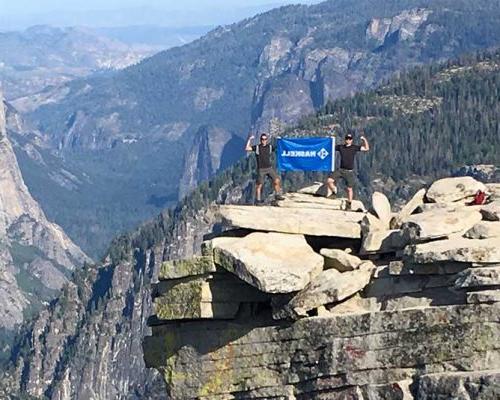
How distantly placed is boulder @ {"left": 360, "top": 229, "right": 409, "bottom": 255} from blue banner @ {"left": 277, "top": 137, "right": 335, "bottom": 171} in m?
11.1

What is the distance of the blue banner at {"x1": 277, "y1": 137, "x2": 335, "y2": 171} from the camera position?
5878 cm

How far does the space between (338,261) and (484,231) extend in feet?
15.7

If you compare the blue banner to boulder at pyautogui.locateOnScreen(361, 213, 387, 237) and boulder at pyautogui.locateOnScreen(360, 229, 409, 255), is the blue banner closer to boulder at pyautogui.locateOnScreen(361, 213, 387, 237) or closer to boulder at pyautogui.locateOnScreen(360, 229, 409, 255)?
boulder at pyautogui.locateOnScreen(361, 213, 387, 237)

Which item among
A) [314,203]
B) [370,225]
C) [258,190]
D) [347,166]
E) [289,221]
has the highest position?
[347,166]

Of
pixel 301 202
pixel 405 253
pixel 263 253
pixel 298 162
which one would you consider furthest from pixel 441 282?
pixel 298 162

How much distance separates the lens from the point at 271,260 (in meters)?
44.3

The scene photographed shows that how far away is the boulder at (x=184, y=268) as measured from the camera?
45.6 m

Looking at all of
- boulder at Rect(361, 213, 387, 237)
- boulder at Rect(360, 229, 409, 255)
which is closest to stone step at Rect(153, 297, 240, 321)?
boulder at Rect(360, 229, 409, 255)

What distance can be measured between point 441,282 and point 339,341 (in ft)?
12.1

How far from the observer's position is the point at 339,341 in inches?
1684

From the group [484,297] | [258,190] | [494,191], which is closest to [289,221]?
[484,297]

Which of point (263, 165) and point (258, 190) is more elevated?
point (263, 165)

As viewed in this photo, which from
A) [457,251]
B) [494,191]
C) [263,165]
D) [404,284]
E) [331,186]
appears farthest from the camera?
[263,165]

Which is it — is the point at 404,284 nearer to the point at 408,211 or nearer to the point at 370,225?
the point at 370,225
